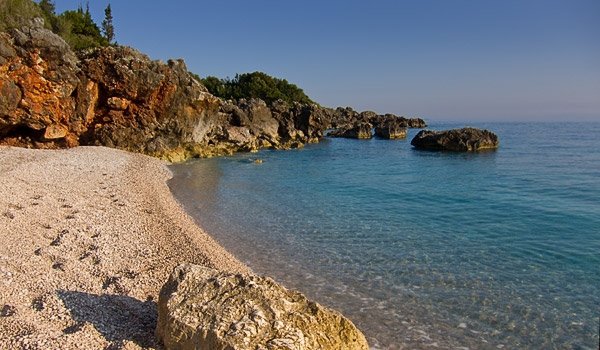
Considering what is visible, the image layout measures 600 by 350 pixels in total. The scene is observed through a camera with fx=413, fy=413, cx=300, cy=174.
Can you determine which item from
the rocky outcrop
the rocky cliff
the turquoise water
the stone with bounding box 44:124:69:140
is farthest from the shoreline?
the stone with bounding box 44:124:69:140

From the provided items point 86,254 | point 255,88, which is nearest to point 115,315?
point 86,254

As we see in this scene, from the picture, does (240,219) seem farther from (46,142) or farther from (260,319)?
(46,142)

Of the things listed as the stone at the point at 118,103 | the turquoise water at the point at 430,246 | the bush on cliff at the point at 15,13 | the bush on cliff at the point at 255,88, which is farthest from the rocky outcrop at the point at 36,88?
the bush on cliff at the point at 255,88

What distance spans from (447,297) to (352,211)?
10.1 m

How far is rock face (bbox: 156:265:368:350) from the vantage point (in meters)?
6.53

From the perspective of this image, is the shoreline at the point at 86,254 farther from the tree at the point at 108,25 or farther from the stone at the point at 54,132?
the tree at the point at 108,25

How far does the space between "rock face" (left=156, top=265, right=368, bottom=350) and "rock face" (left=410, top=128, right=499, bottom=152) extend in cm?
5068

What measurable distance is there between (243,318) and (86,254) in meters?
7.00

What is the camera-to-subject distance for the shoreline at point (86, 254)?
299 inches

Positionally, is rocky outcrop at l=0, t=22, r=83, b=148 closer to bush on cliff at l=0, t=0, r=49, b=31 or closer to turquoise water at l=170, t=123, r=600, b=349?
bush on cliff at l=0, t=0, r=49, b=31

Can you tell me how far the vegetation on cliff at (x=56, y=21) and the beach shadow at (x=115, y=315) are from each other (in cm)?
3642

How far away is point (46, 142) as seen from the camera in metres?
33.9

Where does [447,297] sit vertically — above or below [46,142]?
below

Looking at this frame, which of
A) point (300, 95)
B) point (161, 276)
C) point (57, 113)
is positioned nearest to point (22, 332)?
point (161, 276)
